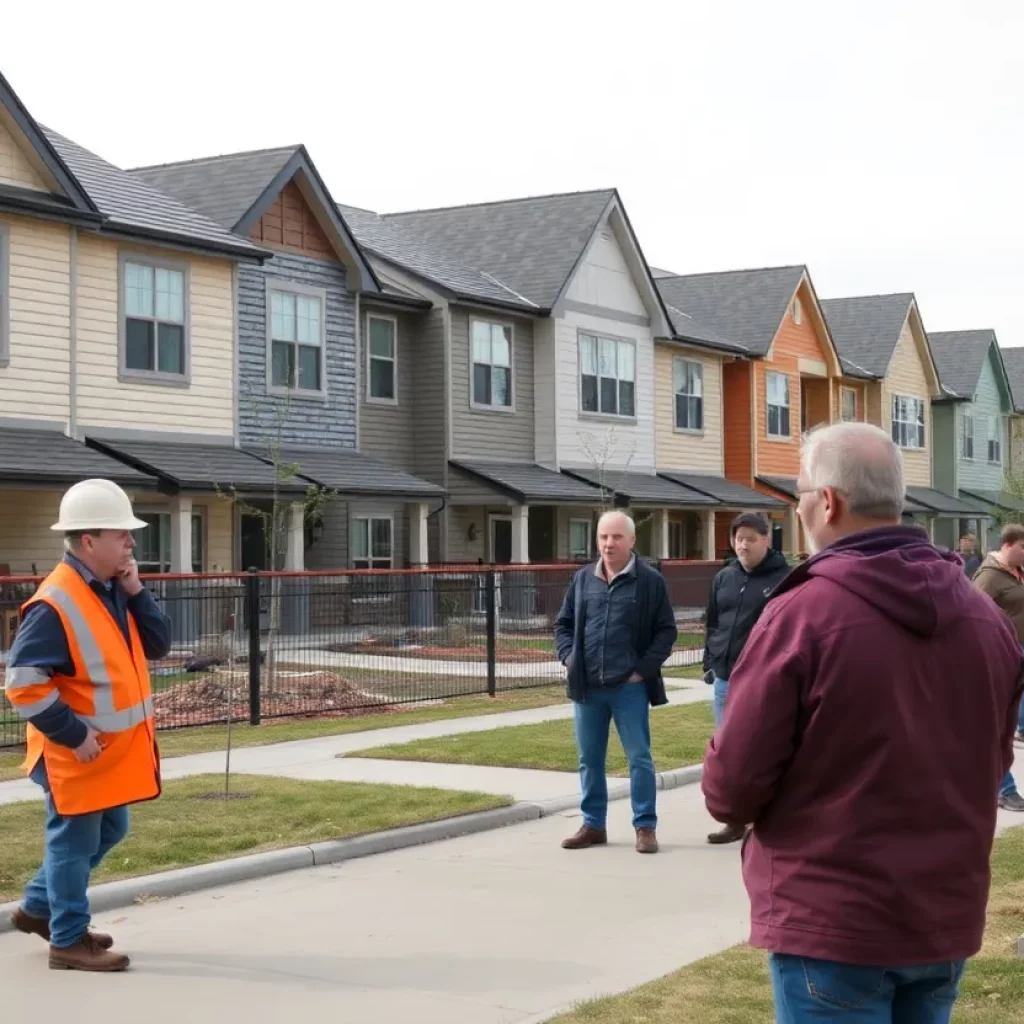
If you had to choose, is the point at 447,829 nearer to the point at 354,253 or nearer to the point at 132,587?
the point at 132,587

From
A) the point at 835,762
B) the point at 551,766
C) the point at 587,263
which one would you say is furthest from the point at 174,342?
the point at 835,762

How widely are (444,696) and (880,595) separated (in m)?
15.9

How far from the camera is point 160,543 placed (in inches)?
1037

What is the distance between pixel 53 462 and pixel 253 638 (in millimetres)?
7180

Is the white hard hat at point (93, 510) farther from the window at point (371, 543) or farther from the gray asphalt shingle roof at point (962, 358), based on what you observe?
the gray asphalt shingle roof at point (962, 358)

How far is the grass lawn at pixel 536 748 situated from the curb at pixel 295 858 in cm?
165

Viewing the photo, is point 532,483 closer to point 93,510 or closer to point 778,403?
point 778,403

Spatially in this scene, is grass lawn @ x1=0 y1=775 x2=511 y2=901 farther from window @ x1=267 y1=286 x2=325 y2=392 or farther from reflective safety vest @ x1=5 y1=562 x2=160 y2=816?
window @ x1=267 y1=286 x2=325 y2=392

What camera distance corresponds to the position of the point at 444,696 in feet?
63.1

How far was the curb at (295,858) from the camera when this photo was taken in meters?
8.65

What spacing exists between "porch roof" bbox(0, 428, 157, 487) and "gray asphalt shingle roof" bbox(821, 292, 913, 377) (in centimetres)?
2926

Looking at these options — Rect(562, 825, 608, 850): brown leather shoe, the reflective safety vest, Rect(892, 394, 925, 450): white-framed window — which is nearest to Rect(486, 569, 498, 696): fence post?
Rect(562, 825, 608, 850): brown leather shoe

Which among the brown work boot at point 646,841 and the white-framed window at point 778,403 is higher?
the white-framed window at point 778,403

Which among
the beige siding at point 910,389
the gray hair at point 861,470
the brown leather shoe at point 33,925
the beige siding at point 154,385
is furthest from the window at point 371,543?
the gray hair at point 861,470
